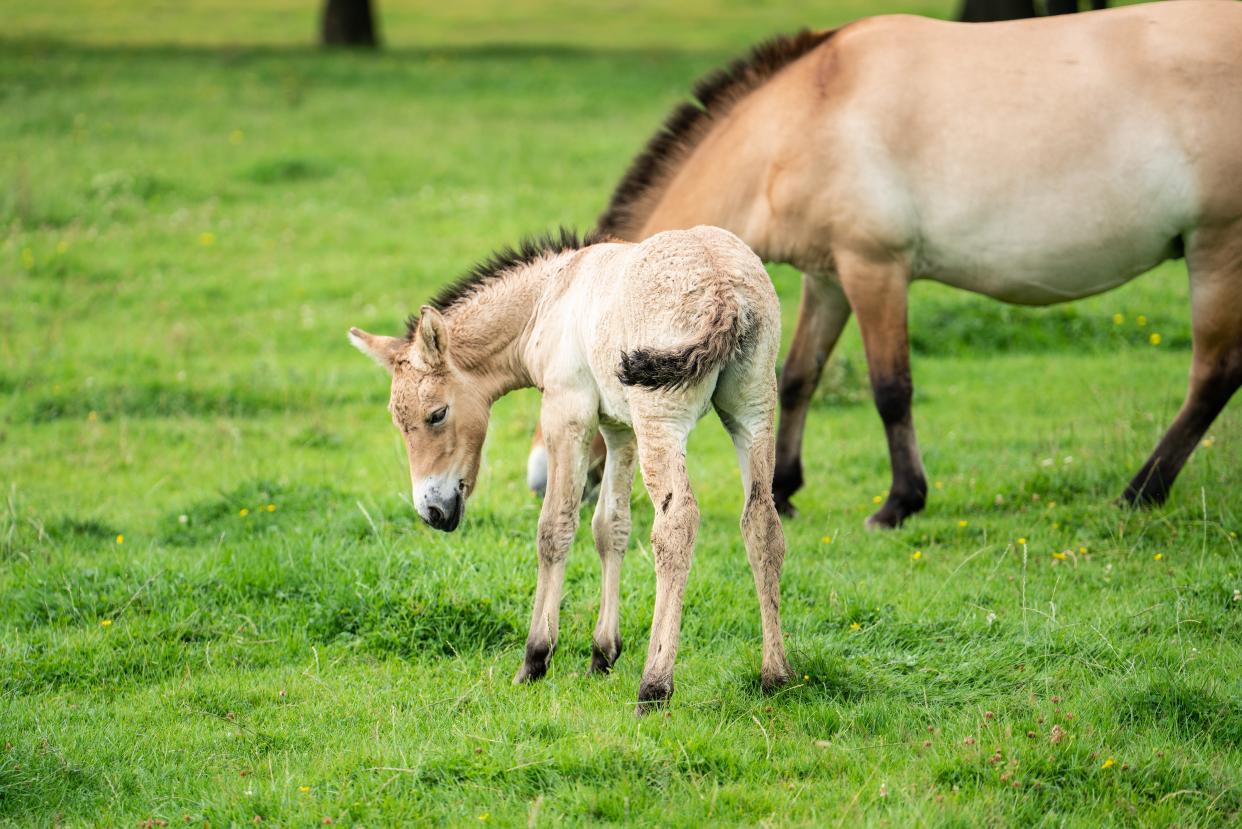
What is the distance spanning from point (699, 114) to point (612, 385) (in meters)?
3.66

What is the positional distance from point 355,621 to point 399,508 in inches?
48.1

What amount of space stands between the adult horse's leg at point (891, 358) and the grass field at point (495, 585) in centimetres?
22

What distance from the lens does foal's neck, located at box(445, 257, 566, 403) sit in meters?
5.33

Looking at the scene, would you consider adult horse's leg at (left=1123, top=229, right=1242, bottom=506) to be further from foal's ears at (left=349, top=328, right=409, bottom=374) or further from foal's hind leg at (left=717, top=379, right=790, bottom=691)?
foal's ears at (left=349, top=328, right=409, bottom=374)

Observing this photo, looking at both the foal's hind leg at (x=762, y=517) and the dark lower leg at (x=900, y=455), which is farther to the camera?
the dark lower leg at (x=900, y=455)

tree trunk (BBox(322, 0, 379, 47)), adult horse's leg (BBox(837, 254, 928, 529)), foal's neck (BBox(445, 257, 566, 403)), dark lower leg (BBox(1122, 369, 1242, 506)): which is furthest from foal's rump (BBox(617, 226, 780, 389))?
tree trunk (BBox(322, 0, 379, 47))

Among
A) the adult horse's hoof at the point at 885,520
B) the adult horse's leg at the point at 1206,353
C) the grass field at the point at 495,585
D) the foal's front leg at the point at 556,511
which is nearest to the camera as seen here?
the grass field at the point at 495,585

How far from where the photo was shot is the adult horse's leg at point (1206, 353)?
266 inches

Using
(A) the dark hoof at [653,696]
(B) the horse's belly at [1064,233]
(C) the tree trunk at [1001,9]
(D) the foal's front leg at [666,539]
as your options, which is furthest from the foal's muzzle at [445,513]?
(C) the tree trunk at [1001,9]

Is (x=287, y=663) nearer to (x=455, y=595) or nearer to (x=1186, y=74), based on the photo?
(x=455, y=595)

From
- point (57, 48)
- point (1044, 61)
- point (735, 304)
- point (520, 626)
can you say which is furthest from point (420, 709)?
point (57, 48)

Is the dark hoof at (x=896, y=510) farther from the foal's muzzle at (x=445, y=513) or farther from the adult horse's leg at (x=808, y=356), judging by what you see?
the foal's muzzle at (x=445, y=513)

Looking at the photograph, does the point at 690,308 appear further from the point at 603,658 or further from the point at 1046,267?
the point at 1046,267

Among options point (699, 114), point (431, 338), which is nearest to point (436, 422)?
point (431, 338)
